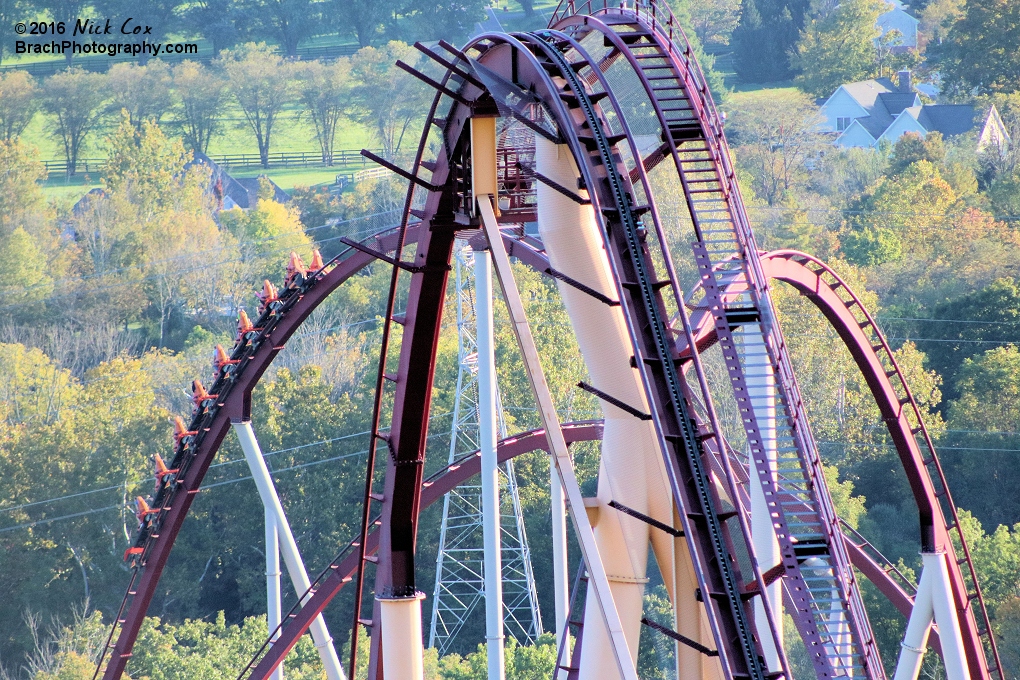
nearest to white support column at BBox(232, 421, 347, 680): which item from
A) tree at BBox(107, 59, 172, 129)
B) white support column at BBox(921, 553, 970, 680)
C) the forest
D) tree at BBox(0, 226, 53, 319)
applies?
white support column at BBox(921, 553, 970, 680)

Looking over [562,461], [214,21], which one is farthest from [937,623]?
[214,21]

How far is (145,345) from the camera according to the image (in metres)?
55.0

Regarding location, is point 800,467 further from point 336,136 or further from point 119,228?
point 336,136

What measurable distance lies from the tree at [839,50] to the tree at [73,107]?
114 ft

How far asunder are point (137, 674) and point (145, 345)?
71.8 ft

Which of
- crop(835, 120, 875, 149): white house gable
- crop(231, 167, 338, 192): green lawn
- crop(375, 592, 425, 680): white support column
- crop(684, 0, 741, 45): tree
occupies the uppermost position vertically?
crop(684, 0, 741, 45): tree

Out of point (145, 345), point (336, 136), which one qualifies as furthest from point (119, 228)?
point (336, 136)

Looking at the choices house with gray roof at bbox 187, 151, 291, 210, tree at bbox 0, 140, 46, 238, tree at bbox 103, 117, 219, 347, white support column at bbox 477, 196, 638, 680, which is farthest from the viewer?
house with gray roof at bbox 187, 151, 291, 210

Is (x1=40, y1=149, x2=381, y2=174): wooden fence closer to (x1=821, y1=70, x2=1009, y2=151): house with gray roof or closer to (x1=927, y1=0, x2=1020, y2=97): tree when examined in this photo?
(x1=821, y1=70, x2=1009, y2=151): house with gray roof

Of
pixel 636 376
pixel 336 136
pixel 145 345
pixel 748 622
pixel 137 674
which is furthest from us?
pixel 336 136

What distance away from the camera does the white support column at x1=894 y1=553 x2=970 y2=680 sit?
14.6 metres

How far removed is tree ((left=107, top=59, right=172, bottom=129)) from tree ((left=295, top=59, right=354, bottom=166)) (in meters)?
6.85

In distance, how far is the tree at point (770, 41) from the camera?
79.7 metres

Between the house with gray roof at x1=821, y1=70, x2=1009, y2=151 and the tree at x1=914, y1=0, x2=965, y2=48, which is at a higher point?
the tree at x1=914, y1=0, x2=965, y2=48
